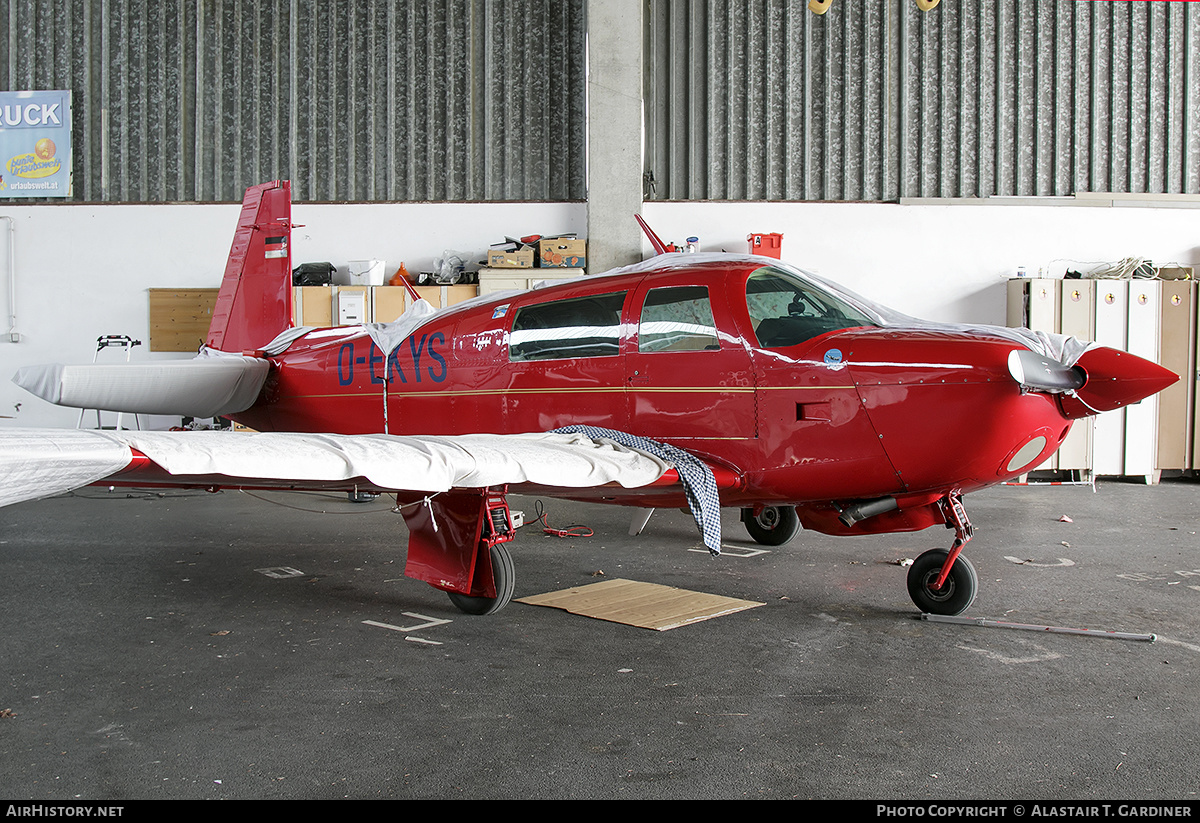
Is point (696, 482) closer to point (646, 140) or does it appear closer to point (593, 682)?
point (593, 682)

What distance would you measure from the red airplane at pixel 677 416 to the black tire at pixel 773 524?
1558 millimetres

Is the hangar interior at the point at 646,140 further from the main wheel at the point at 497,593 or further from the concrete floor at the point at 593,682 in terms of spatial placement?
the main wheel at the point at 497,593

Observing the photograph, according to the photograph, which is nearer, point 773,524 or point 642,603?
point 642,603

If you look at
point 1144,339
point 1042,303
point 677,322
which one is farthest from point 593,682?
point 1144,339

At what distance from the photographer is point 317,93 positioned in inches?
469

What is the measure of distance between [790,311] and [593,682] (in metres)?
2.11

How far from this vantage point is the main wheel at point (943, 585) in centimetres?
450

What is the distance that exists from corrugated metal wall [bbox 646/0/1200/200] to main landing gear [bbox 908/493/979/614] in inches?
312

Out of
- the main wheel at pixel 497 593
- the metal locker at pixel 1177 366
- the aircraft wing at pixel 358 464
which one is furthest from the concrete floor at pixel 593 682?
the metal locker at pixel 1177 366

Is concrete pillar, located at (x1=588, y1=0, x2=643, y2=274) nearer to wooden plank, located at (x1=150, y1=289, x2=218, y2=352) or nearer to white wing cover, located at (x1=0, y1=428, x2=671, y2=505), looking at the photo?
wooden plank, located at (x1=150, y1=289, x2=218, y2=352)

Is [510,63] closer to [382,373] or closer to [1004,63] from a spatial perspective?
[1004,63]

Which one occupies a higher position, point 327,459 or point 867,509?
point 327,459

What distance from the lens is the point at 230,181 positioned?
1196 centimetres

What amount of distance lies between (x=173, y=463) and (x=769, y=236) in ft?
30.3
